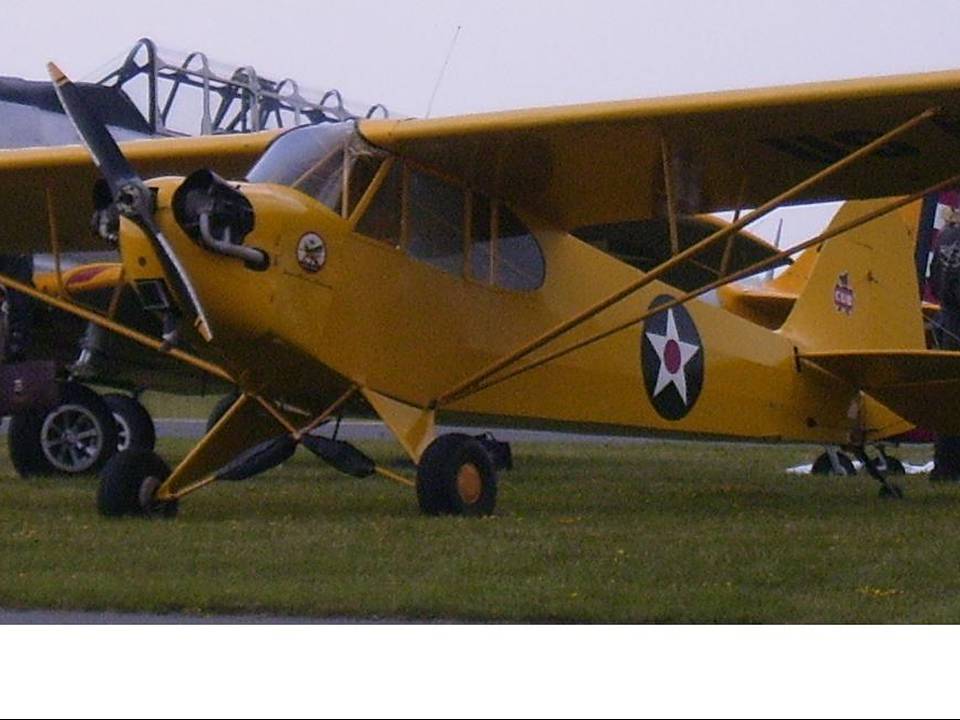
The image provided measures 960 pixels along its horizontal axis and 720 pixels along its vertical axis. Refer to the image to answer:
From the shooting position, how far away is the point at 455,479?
884cm

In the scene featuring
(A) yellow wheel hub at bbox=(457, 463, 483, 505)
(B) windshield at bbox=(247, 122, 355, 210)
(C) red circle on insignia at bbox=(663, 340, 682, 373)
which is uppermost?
(B) windshield at bbox=(247, 122, 355, 210)

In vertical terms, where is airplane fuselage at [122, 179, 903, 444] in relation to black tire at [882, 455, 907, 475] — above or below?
above

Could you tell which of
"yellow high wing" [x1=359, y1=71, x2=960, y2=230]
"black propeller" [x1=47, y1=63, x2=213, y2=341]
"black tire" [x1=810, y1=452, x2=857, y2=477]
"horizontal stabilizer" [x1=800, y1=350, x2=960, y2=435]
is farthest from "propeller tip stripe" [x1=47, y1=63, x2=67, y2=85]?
"black tire" [x1=810, y1=452, x2=857, y2=477]

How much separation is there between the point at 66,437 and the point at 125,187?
5.43m

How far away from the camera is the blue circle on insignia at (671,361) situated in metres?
11.5

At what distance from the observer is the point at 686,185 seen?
1063 cm

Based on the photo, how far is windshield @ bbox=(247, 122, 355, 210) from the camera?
8930 mm

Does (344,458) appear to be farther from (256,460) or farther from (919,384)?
(919,384)

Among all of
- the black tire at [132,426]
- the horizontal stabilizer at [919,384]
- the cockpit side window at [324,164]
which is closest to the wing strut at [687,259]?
the cockpit side window at [324,164]

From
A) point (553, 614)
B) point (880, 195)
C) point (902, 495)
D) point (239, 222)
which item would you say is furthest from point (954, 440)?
point (553, 614)

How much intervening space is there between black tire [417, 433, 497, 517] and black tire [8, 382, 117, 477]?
467cm

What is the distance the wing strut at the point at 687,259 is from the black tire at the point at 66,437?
4189 millimetres

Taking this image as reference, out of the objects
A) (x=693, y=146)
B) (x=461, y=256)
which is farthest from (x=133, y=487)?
(x=693, y=146)

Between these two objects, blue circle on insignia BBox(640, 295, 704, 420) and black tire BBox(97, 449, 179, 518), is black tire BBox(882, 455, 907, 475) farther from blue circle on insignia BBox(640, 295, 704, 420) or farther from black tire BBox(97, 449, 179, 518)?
black tire BBox(97, 449, 179, 518)
